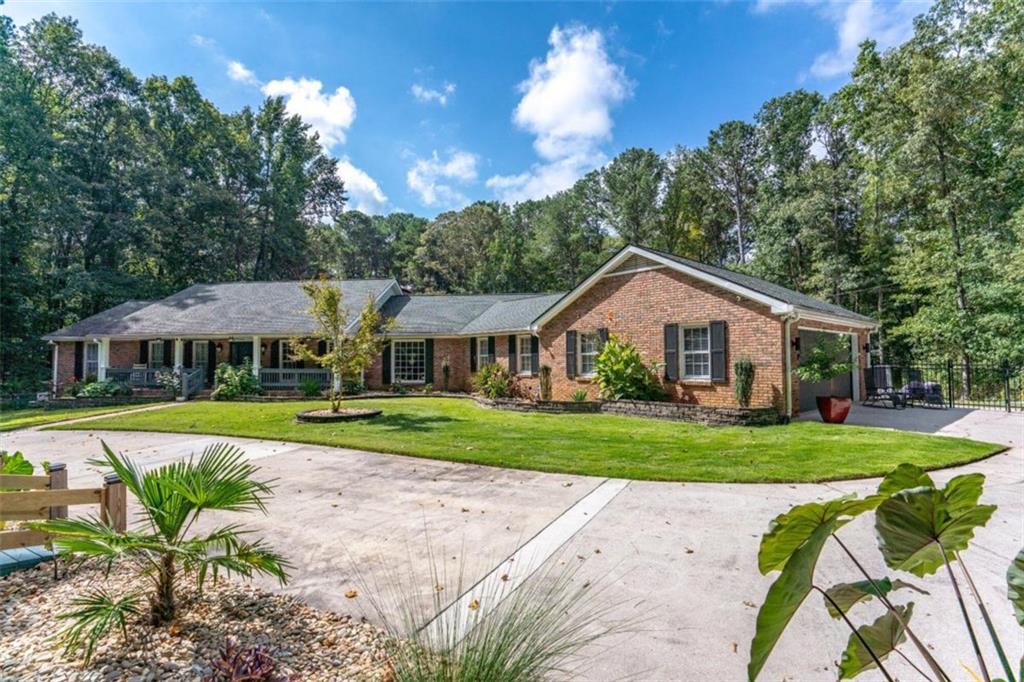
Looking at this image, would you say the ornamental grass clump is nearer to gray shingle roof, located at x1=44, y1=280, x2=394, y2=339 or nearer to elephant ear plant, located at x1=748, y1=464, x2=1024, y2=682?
elephant ear plant, located at x1=748, y1=464, x2=1024, y2=682

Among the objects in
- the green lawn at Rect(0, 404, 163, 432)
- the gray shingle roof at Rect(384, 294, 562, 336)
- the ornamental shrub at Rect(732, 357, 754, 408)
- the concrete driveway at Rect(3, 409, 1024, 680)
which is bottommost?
the green lawn at Rect(0, 404, 163, 432)

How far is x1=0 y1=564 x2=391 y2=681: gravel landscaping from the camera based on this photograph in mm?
2410

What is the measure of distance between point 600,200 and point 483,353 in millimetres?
23066

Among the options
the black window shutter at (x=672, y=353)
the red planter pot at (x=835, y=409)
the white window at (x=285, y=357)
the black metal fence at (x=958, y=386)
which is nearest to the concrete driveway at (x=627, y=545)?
the red planter pot at (x=835, y=409)

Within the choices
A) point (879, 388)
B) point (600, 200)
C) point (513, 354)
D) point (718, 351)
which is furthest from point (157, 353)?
A: point (600, 200)

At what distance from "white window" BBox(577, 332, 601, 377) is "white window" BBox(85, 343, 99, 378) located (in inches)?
828

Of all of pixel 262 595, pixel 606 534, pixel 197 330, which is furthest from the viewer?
pixel 197 330

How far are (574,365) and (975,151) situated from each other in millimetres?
17907

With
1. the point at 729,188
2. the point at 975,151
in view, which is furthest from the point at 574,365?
the point at 729,188

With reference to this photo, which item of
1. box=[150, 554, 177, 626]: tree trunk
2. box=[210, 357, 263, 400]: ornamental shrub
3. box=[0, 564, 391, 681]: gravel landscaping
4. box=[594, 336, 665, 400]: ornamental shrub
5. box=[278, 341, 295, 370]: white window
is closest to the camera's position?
box=[0, 564, 391, 681]: gravel landscaping

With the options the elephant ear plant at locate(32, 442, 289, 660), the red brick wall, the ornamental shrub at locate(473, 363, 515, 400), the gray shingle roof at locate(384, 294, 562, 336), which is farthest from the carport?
the elephant ear plant at locate(32, 442, 289, 660)

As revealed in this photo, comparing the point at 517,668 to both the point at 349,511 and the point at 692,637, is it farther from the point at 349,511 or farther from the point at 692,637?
the point at 349,511

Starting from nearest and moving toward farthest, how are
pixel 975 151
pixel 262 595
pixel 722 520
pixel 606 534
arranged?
pixel 262 595, pixel 606 534, pixel 722 520, pixel 975 151

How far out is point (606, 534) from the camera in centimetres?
446
